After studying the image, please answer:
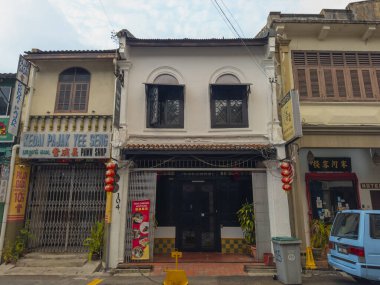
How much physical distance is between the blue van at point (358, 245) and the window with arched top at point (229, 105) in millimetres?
4667

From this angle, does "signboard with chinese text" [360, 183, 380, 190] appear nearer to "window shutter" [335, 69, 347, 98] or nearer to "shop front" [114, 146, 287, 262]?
"window shutter" [335, 69, 347, 98]

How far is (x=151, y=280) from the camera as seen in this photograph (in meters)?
7.38

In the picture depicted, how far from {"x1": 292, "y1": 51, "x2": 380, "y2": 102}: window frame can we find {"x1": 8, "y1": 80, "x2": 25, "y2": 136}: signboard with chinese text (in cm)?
1037

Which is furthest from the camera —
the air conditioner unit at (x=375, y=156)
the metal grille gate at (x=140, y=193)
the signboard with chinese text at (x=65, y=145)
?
the air conditioner unit at (x=375, y=156)

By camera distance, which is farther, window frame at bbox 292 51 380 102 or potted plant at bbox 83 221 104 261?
window frame at bbox 292 51 380 102

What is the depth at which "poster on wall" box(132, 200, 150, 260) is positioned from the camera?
8602 mm

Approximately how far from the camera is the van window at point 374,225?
6168mm

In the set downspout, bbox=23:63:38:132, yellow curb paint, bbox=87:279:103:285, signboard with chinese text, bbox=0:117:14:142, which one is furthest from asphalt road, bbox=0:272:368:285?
downspout, bbox=23:63:38:132

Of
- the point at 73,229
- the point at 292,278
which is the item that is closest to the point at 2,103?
the point at 73,229

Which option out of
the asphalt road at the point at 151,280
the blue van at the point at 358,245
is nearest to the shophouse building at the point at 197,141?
the asphalt road at the point at 151,280

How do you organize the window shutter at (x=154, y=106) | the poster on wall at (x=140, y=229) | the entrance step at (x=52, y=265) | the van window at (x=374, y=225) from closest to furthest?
the van window at (x=374, y=225), the entrance step at (x=52, y=265), the poster on wall at (x=140, y=229), the window shutter at (x=154, y=106)

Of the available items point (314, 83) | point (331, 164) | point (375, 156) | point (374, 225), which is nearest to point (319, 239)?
point (374, 225)

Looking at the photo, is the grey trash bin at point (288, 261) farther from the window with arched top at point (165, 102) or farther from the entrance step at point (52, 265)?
the entrance step at point (52, 265)

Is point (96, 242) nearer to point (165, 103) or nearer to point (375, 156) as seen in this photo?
point (165, 103)
